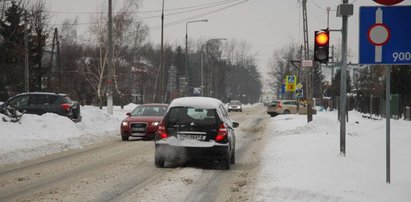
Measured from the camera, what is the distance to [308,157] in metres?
13.5

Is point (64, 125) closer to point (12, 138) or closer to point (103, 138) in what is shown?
point (103, 138)

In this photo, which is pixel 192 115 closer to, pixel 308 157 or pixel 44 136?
pixel 308 157

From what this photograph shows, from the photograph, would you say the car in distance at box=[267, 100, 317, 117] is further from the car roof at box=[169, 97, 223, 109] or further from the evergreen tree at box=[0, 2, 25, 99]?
the car roof at box=[169, 97, 223, 109]

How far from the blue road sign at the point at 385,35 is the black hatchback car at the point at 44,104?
17.6 m

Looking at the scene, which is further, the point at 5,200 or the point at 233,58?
the point at 233,58

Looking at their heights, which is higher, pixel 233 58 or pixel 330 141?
pixel 233 58

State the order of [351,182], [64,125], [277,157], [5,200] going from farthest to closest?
1. [64,125]
2. [277,157]
3. [351,182]
4. [5,200]

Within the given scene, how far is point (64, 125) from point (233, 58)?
404 feet

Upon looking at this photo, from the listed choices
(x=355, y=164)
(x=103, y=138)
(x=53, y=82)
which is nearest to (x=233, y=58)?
(x=53, y=82)

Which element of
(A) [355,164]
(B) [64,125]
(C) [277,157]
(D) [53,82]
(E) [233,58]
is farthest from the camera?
(E) [233,58]

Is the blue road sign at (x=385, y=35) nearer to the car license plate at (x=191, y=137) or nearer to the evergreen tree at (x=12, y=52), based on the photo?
the car license plate at (x=191, y=137)

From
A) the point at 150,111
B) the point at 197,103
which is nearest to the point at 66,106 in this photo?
the point at 150,111

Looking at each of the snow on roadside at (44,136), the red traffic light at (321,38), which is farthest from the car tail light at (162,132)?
the red traffic light at (321,38)

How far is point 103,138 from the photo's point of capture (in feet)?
71.5
